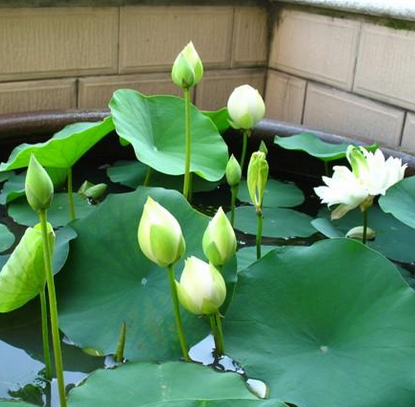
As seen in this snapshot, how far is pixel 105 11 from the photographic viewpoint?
1422 millimetres

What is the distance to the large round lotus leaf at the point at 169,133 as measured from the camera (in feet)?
3.29

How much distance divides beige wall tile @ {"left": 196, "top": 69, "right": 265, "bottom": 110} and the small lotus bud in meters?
0.59

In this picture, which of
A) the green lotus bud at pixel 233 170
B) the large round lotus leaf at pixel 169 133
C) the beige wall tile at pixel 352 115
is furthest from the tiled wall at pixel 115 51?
the green lotus bud at pixel 233 170

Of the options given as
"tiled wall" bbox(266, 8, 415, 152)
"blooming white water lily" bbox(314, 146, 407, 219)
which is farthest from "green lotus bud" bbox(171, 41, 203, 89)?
"tiled wall" bbox(266, 8, 415, 152)

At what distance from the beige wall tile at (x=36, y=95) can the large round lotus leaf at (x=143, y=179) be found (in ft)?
0.94

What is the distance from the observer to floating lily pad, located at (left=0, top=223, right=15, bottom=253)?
0.94 meters

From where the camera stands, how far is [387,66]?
1354 mm

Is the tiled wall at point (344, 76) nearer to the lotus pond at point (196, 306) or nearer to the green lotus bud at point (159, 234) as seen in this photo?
the lotus pond at point (196, 306)

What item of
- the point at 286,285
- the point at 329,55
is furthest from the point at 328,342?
the point at 329,55

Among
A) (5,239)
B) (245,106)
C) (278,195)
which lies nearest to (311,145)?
(278,195)

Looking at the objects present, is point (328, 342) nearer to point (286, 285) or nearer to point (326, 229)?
point (286, 285)

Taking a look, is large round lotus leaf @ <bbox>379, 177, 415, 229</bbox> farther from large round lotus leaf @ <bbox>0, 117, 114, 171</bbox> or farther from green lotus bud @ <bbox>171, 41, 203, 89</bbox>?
large round lotus leaf @ <bbox>0, 117, 114, 171</bbox>

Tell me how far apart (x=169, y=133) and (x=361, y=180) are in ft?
1.08

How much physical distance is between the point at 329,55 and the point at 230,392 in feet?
3.39
